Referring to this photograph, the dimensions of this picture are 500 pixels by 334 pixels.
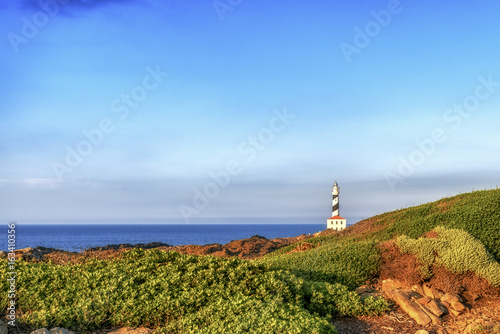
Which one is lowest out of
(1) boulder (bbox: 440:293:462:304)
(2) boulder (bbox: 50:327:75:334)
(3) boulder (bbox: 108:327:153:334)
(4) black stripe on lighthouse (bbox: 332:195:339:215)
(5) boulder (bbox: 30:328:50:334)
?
(1) boulder (bbox: 440:293:462:304)

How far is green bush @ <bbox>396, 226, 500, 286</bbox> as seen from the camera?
900 cm

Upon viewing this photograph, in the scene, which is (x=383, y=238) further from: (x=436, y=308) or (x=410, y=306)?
(x=410, y=306)

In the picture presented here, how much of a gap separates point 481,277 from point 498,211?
461 centimetres

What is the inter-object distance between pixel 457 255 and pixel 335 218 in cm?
1982

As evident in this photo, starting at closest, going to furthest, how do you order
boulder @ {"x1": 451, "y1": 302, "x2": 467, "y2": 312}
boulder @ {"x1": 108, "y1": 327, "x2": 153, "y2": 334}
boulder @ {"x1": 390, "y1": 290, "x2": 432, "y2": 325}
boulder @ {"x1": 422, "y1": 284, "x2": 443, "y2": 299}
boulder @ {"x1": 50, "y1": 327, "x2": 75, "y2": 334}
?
boulder @ {"x1": 50, "y1": 327, "x2": 75, "y2": 334} < boulder @ {"x1": 108, "y1": 327, "x2": 153, "y2": 334} < boulder @ {"x1": 390, "y1": 290, "x2": 432, "y2": 325} < boulder @ {"x1": 451, "y1": 302, "x2": 467, "y2": 312} < boulder @ {"x1": 422, "y1": 284, "x2": 443, "y2": 299}

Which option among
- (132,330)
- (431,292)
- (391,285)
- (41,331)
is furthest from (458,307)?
(41,331)

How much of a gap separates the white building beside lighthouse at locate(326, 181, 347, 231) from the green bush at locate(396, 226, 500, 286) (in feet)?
58.4

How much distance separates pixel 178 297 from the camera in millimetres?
6602

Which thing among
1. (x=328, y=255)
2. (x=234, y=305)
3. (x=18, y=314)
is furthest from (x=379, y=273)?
(x=18, y=314)

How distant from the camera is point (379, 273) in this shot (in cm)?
976

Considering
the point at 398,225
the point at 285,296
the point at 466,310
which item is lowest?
the point at 466,310

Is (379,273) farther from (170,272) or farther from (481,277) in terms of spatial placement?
(170,272)

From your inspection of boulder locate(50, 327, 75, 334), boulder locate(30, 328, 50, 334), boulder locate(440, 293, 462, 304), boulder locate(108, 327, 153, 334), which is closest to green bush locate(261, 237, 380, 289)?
boulder locate(440, 293, 462, 304)

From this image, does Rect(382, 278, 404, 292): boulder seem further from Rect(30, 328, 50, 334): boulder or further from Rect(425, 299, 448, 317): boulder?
Rect(30, 328, 50, 334): boulder
